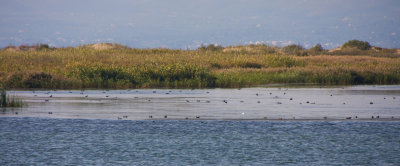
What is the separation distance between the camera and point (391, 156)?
49.2 feet

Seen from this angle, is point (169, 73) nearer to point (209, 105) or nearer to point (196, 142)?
point (209, 105)

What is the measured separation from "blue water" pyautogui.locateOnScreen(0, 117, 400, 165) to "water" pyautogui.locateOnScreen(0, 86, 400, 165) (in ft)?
0.08

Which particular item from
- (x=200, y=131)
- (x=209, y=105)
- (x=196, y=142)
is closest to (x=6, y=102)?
(x=209, y=105)

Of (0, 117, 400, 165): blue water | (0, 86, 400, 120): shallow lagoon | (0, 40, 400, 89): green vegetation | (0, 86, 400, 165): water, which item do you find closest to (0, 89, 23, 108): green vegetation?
(0, 86, 400, 165): water

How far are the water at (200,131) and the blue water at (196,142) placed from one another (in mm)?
25

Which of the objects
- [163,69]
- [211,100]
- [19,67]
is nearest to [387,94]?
[211,100]

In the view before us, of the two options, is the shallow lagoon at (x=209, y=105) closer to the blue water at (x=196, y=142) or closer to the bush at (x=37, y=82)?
the blue water at (x=196, y=142)

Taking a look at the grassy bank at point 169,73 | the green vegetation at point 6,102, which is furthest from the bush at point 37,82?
the green vegetation at point 6,102

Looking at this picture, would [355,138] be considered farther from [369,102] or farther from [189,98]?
[189,98]

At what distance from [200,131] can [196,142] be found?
1.76 meters

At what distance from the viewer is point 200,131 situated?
18.7 meters

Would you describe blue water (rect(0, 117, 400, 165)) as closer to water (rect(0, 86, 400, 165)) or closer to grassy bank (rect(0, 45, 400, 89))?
water (rect(0, 86, 400, 165))

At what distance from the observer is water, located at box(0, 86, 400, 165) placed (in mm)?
14883

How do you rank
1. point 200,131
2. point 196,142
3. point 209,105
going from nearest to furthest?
point 196,142, point 200,131, point 209,105
